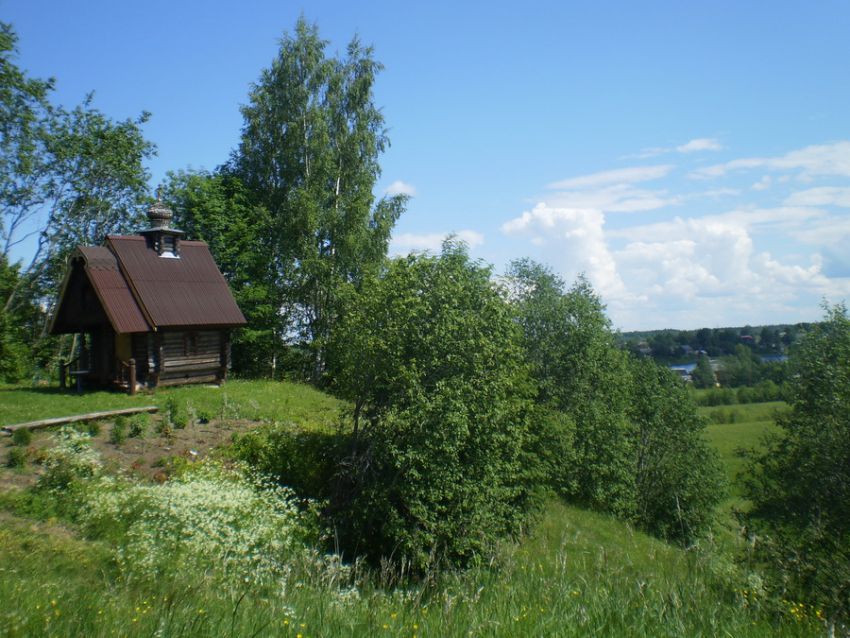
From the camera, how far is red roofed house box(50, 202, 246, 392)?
2211 cm

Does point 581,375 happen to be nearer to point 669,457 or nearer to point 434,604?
point 669,457

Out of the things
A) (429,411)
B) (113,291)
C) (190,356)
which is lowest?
(429,411)

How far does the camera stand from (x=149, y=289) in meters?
22.9

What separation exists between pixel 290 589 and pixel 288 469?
9.45m

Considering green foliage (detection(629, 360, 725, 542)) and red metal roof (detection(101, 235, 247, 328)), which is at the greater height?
red metal roof (detection(101, 235, 247, 328))

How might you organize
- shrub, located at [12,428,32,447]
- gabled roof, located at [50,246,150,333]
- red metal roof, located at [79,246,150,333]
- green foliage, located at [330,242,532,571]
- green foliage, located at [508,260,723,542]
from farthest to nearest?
green foliage, located at [508,260,723,542] → gabled roof, located at [50,246,150,333] → red metal roof, located at [79,246,150,333] → shrub, located at [12,428,32,447] → green foliage, located at [330,242,532,571]

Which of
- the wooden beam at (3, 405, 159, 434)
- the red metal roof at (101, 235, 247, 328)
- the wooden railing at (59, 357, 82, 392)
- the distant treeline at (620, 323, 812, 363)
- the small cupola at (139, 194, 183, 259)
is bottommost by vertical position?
the wooden beam at (3, 405, 159, 434)

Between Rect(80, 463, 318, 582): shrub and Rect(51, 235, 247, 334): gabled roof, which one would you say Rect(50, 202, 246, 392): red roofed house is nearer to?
Rect(51, 235, 247, 334): gabled roof

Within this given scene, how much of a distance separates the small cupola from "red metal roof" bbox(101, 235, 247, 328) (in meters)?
0.23

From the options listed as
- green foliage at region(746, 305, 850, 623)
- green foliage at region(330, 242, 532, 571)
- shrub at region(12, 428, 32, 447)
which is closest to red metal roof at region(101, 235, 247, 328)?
shrub at region(12, 428, 32, 447)

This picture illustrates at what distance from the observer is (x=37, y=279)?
3341 cm

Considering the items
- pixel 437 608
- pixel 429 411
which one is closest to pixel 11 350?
pixel 429 411

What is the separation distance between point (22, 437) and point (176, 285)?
10.5 metres

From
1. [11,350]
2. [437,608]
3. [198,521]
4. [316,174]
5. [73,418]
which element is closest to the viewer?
[437,608]
